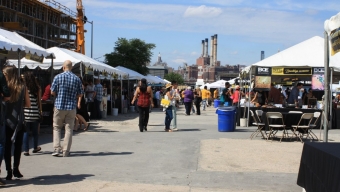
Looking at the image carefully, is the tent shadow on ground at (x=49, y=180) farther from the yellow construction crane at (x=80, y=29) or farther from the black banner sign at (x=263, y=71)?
the yellow construction crane at (x=80, y=29)

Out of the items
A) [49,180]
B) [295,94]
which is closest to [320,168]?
[49,180]

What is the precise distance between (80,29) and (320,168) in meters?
56.2

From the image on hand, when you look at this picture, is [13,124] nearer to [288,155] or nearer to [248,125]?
[288,155]

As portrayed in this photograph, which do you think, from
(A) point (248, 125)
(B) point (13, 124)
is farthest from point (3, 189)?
(A) point (248, 125)

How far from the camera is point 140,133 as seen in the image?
1430 cm

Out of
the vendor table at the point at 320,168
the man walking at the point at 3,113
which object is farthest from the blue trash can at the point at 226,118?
the man walking at the point at 3,113

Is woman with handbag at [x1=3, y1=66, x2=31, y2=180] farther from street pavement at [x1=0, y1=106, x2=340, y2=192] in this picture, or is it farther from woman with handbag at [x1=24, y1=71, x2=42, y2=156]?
woman with handbag at [x1=24, y1=71, x2=42, y2=156]

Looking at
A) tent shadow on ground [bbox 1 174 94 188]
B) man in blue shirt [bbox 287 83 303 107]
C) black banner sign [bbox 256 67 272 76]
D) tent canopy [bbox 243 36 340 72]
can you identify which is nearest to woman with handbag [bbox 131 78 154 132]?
black banner sign [bbox 256 67 272 76]

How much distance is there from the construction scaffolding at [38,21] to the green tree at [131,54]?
24.4ft

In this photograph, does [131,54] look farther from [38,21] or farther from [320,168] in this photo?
[320,168]

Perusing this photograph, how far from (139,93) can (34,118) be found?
5.84 meters

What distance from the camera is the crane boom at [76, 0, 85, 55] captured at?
56.2 metres

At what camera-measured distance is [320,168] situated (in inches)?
189

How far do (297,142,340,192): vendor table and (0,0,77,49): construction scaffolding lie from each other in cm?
5053
